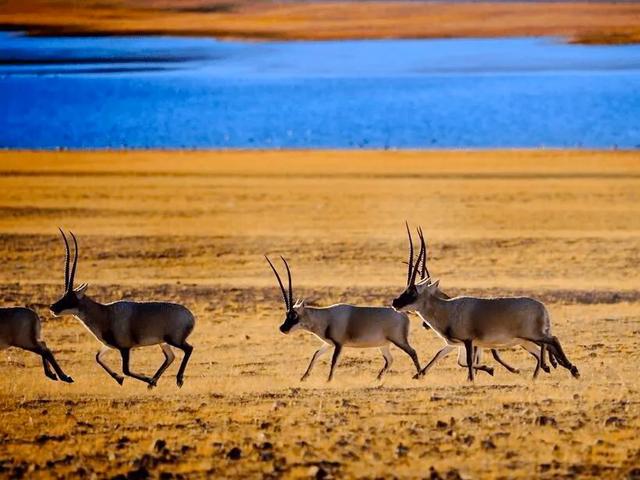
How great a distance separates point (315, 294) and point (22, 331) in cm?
720

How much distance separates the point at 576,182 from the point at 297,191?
233 inches

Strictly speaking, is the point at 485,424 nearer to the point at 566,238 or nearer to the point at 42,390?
the point at 42,390

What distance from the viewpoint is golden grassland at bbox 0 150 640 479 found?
29.0ft

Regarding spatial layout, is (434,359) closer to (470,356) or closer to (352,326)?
(470,356)

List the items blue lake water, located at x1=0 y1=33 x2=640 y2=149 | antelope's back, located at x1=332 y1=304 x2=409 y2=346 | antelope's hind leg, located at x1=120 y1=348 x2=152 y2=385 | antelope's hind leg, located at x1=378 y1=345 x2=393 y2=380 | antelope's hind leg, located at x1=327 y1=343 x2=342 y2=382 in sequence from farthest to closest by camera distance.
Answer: blue lake water, located at x1=0 y1=33 x2=640 y2=149, antelope's hind leg, located at x1=378 y1=345 x2=393 y2=380, antelope's back, located at x1=332 y1=304 x2=409 y2=346, antelope's hind leg, located at x1=327 y1=343 x2=342 y2=382, antelope's hind leg, located at x1=120 y1=348 x2=152 y2=385

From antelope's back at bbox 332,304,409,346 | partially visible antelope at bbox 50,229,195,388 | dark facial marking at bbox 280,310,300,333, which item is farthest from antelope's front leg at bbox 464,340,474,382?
partially visible antelope at bbox 50,229,195,388

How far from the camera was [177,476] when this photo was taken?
8203 mm

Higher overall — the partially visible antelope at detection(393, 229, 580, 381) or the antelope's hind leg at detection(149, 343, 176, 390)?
the partially visible antelope at detection(393, 229, 580, 381)

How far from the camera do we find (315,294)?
1764 centimetres

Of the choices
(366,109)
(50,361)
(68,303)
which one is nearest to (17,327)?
(50,361)

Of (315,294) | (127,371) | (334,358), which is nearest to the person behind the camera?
(127,371)

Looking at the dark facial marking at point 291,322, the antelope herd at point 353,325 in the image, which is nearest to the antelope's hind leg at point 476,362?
the antelope herd at point 353,325

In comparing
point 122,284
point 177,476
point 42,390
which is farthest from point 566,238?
point 177,476

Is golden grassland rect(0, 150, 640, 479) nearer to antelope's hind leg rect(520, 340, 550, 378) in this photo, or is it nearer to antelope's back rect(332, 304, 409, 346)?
A: antelope's hind leg rect(520, 340, 550, 378)
